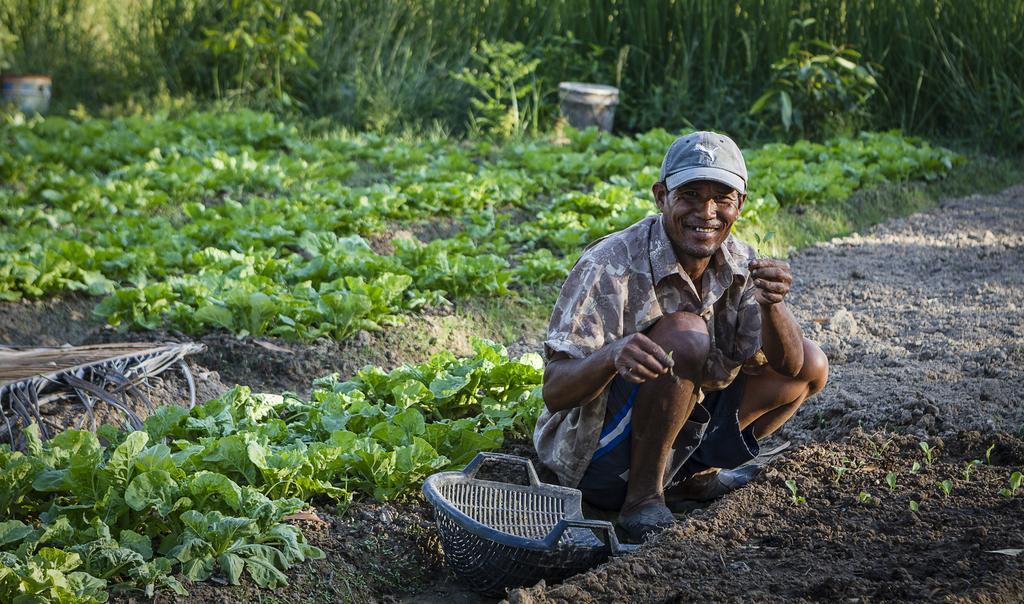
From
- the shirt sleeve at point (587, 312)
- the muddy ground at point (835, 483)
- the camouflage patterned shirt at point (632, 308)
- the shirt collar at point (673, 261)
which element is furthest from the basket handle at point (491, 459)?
the shirt collar at point (673, 261)

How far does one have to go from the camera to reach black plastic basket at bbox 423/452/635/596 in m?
2.94

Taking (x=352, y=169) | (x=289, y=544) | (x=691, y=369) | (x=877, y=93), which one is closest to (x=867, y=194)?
(x=877, y=93)

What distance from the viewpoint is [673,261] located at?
333 cm

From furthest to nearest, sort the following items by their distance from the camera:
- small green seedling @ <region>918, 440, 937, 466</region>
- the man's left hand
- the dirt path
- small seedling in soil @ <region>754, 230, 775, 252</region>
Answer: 1. small seedling in soil @ <region>754, 230, 775, 252</region>
2. small green seedling @ <region>918, 440, 937, 466</region>
3. the man's left hand
4. the dirt path

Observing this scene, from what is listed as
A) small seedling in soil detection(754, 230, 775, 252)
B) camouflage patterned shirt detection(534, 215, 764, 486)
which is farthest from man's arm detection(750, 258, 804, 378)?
small seedling in soil detection(754, 230, 775, 252)

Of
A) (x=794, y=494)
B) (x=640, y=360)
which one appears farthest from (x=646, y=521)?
(x=640, y=360)

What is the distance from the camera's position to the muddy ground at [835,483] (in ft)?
9.34

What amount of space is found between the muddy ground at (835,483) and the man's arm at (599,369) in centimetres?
47

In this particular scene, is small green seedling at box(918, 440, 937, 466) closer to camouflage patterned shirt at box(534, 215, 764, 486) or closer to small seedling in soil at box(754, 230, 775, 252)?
camouflage patterned shirt at box(534, 215, 764, 486)

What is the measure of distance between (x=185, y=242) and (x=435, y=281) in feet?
5.37

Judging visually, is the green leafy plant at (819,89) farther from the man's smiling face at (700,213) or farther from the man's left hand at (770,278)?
the man's left hand at (770,278)

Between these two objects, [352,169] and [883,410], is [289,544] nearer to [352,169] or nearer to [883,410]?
[883,410]

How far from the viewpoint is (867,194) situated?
827 centimetres

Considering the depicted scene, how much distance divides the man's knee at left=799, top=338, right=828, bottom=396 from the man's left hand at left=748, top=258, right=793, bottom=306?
39cm
